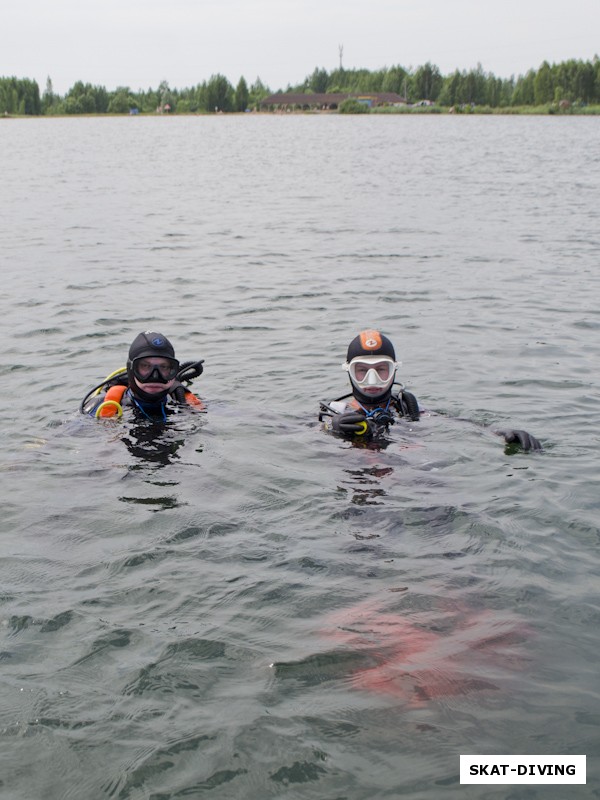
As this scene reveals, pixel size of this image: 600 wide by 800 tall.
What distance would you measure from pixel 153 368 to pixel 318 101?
161 meters

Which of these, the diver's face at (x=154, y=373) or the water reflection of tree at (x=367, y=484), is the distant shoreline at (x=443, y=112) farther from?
the water reflection of tree at (x=367, y=484)

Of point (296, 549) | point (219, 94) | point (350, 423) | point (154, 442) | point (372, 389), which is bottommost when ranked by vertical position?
point (296, 549)

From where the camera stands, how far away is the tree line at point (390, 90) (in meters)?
124

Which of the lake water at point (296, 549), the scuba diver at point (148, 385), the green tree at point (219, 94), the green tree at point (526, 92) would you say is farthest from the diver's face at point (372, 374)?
the green tree at point (219, 94)

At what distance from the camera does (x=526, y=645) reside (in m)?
5.11

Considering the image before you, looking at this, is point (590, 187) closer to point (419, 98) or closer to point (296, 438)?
point (296, 438)

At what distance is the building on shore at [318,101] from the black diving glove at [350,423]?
513 feet

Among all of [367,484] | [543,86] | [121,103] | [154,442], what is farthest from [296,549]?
[121,103]

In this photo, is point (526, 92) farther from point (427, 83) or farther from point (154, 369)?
point (154, 369)

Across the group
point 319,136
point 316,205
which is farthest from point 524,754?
point 319,136

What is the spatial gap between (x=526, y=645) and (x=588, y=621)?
1.68ft

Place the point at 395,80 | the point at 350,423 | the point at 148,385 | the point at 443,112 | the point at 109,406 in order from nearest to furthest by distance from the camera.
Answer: the point at 350,423, the point at 148,385, the point at 109,406, the point at 443,112, the point at 395,80

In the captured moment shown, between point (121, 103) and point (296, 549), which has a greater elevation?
point (121, 103)

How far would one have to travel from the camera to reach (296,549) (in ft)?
21.0
